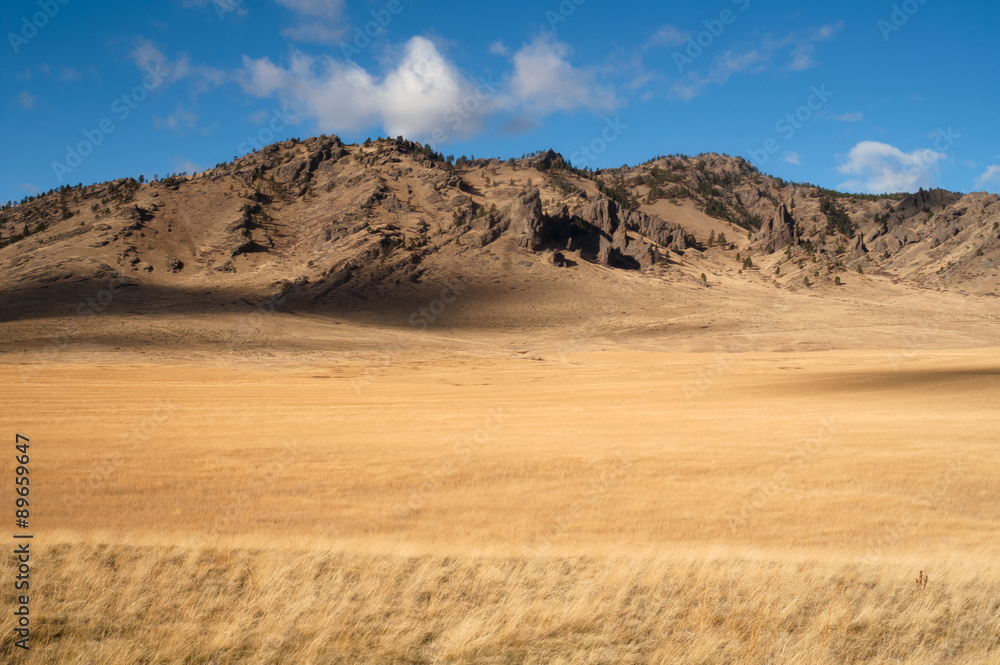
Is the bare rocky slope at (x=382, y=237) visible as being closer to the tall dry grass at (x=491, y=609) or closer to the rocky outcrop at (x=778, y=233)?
the rocky outcrop at (x=778, y=233)

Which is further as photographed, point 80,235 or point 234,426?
point 80,235

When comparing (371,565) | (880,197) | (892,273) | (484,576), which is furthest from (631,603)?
(880,197)

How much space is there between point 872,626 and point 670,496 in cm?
567

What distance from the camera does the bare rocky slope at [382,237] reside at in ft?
290

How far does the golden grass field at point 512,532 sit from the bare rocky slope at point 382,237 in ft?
219

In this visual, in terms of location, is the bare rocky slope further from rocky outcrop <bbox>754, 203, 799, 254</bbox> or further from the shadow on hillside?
the shadow on hillside

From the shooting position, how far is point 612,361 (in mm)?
45969

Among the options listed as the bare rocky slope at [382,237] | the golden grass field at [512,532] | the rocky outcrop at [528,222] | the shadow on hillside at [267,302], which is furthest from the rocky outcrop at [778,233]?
the golden grass field at [512,532]

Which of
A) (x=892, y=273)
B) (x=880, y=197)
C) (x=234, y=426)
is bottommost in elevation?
(x=234, y=426)

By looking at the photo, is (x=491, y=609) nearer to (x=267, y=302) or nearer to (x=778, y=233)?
(x=267, y=302)

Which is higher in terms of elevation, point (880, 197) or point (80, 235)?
point (880, 197)

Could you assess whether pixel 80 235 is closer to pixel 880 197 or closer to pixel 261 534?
pixel 261 534

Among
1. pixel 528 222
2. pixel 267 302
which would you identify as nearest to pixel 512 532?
pixel 267 302

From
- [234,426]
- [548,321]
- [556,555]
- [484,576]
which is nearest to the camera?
[484,576]
